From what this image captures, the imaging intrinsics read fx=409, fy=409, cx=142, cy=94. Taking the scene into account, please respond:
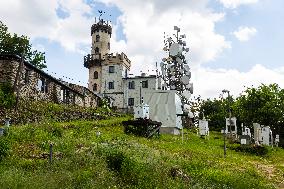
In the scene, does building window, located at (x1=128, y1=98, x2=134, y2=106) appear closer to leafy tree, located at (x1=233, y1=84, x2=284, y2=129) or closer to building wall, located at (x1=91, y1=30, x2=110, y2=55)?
building wall, located at (x1=91, y1=30, x2=110, y2=55)

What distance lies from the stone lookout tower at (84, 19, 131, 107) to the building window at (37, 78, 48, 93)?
27720 millimetres

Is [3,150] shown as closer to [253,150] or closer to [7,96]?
[7,96]

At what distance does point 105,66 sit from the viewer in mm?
74500

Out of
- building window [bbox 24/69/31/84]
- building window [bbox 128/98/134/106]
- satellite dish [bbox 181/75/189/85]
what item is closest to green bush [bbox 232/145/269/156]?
satellite dish [bbox 181/75/189/85]

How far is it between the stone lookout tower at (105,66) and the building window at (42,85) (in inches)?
1091

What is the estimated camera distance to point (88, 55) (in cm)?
7600

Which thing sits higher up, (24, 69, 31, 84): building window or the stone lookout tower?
the stone lookout tower

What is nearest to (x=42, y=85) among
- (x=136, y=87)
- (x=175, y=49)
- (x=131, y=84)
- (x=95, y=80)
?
(x=175, y=49)

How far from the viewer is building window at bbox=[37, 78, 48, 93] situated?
143 feet

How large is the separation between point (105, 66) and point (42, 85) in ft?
100

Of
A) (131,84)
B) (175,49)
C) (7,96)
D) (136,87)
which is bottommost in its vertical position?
(7,96)

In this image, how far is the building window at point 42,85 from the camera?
143 ft

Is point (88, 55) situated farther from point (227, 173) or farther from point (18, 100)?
point (227, 173)

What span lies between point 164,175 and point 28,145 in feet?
25.7
